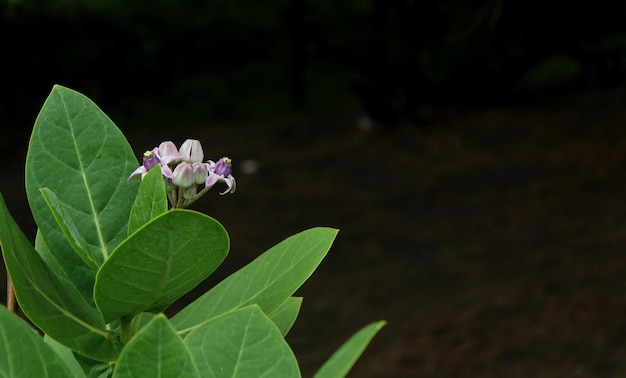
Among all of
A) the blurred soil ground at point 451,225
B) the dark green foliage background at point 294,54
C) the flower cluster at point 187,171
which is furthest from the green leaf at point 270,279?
the dark green foliage background at point 294,54

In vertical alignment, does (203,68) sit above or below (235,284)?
below

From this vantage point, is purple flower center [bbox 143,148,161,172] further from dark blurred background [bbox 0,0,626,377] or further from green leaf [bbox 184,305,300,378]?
dark blurred background [bbox 0,0,626,377]

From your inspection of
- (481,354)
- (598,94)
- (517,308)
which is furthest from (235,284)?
(598,94)

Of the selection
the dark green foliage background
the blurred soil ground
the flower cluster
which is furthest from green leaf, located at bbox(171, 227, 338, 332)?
the dark green foliage background

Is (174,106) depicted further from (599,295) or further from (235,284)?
(235,284)

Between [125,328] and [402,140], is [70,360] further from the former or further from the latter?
[402,140]

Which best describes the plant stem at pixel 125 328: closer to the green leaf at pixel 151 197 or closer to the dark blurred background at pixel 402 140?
the green leaf at pixel 151 197
